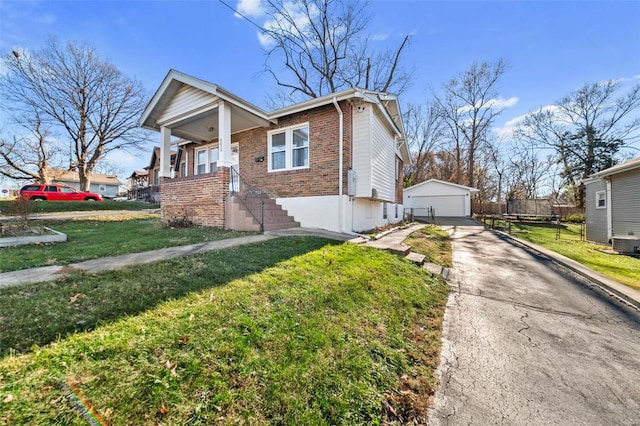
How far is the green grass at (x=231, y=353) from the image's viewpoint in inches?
61.0

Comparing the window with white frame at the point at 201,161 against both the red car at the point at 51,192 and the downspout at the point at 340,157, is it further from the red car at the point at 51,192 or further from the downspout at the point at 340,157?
the red car at the point at 51,192

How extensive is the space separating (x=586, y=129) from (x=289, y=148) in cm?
3487

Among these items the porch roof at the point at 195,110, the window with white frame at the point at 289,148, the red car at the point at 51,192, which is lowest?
the red car at the point at 51,192

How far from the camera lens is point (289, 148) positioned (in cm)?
970

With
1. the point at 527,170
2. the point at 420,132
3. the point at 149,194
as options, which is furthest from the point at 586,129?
the point at 149,194

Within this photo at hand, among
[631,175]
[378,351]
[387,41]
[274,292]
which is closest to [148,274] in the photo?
[274,292]

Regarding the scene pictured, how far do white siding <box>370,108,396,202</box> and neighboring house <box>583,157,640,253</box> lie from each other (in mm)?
9396

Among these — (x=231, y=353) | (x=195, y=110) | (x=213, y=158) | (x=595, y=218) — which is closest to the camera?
(x=231, y=353)

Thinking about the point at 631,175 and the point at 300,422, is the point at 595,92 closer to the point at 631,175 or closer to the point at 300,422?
the point at 631,175

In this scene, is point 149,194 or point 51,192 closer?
point 51,192

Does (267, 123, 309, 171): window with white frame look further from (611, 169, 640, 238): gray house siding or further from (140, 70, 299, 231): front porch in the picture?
(611, 169, 640, 238): gray house siding

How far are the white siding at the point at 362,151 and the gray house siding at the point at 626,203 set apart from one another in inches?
485

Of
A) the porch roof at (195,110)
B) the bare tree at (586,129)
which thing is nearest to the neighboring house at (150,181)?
the porch roof at (195,110)

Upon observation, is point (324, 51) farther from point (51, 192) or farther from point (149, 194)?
point (51, 192)
